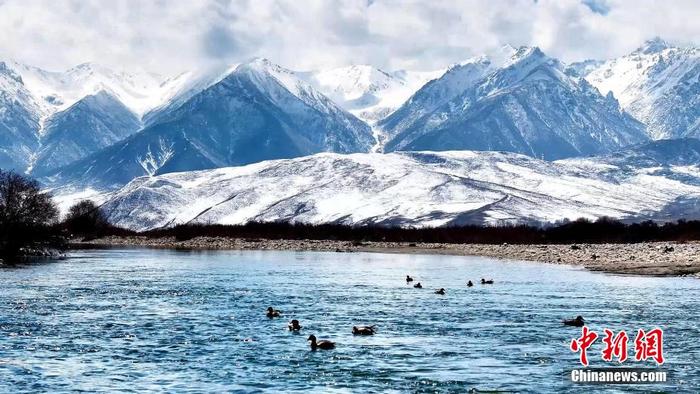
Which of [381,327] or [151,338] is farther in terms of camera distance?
[381,327]

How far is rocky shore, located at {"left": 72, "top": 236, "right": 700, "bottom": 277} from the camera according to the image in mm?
97750

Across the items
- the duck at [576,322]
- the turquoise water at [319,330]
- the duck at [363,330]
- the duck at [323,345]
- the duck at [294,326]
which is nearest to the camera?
the turquoise water at [319,330]

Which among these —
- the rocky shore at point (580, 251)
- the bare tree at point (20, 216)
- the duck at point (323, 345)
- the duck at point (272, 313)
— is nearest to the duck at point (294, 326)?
the duck at point (272, 313)

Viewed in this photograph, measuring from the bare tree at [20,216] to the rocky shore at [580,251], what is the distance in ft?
174

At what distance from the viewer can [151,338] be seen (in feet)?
160

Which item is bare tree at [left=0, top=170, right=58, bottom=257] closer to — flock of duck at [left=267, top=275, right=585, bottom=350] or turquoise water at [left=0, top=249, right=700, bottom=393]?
turquoise water at [left=0, top=249, right=700, bottom=393]

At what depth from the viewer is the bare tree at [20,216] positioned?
125688 mm

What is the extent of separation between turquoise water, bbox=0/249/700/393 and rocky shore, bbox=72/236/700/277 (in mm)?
9301

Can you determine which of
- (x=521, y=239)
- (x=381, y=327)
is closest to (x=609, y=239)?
(x=521, y=239)

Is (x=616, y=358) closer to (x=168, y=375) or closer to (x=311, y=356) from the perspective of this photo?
(x=311, y=356)

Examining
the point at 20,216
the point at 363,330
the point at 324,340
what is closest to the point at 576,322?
the point at 363,330

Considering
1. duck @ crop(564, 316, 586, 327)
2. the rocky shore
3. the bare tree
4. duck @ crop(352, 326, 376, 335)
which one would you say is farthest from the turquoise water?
the bare tree

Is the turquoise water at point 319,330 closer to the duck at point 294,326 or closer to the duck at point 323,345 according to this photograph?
the duck at point 323,345

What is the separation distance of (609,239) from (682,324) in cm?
11588
